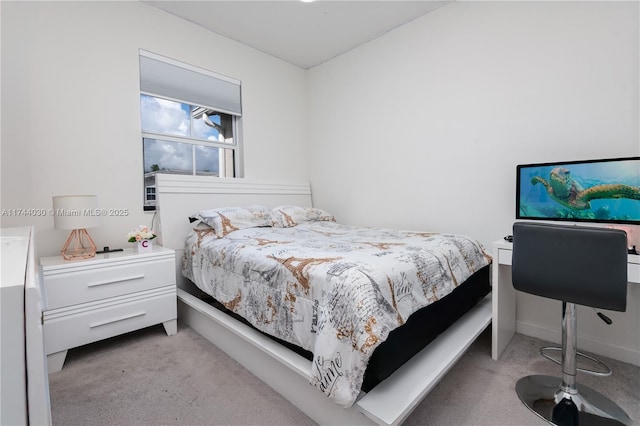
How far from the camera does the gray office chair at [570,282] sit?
4.09 feet

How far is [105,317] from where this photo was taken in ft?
6.66

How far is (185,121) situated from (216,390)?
2493mm

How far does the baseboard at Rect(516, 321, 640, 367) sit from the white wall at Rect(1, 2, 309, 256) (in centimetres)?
333

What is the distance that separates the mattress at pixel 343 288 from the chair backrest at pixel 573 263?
43 cm

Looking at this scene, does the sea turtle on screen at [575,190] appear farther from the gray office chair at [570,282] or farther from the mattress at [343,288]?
the gray office chair at [570,282]

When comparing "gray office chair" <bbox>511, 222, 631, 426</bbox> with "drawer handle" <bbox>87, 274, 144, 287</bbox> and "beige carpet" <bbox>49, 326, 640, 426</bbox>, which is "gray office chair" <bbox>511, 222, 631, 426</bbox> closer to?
"beige carpet" <bbox>49, 326, 640, 426</bbox>

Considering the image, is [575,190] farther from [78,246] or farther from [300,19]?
[78,246]

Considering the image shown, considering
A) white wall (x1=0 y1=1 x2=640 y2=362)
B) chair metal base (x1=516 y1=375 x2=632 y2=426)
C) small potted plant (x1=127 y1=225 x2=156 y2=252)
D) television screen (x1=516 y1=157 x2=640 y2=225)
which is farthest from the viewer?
small potted plant (x1=127 y1=225 x2=156 y2=252)

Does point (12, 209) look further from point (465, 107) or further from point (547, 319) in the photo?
point (547, 319)

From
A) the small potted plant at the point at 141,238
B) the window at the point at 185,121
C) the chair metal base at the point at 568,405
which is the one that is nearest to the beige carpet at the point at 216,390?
the chair metal base at the point at 568,405

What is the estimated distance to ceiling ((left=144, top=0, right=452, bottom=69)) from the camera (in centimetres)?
269

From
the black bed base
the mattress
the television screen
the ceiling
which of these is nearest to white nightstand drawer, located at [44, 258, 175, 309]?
the mattress

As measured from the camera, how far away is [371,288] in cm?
126

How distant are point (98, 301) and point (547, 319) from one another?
127 inches
